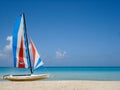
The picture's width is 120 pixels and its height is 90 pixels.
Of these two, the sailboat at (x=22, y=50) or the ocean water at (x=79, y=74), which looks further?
the ocean water at (x=79, y=74)

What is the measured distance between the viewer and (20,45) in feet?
70.4

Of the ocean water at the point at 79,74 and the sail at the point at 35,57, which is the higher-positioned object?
the sail at the point at 35,57

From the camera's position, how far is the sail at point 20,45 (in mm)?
21109

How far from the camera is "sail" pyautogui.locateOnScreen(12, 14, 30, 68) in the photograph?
21109 mm
